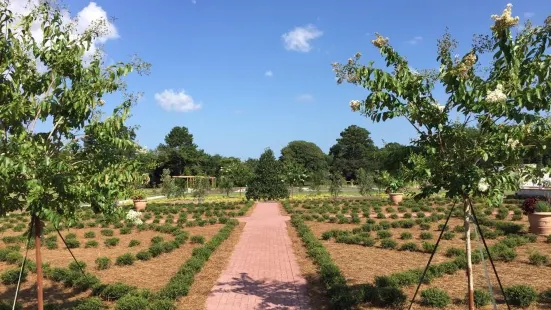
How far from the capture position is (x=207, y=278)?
8.56 metres

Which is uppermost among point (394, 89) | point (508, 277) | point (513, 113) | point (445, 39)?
point (445, 39)

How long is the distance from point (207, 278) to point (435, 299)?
436 cm

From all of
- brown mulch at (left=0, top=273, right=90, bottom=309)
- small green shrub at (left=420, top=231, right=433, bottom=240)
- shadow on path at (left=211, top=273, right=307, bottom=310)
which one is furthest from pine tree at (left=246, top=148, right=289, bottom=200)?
brown mulch at (left=0, top=273, right=90, bottom=309)

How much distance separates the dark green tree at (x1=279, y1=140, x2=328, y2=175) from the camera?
80.1 metres

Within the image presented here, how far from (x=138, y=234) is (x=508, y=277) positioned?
38.6ft

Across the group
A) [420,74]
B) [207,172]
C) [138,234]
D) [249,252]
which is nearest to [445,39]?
[420,74]

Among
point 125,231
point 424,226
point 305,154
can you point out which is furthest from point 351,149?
point 125,231

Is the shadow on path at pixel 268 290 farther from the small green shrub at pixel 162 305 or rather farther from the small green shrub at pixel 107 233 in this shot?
the small green shrub at pixel 107 233

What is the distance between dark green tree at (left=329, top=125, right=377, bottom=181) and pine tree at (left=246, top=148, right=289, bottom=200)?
45.5 m

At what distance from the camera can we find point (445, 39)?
14.6ft

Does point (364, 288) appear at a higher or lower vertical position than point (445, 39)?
lower

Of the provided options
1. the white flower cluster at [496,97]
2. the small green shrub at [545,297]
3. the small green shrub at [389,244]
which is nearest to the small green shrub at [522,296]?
the small green shrub at [545,297]

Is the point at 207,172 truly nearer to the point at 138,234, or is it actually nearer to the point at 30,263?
the point at 138,234

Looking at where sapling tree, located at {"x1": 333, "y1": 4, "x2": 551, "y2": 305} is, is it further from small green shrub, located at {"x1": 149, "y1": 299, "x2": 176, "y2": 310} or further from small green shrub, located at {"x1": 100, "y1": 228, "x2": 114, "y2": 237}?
small green shrub, located at {"x1": 100, "y1": 228, "x2": 114, "y2": 237}
